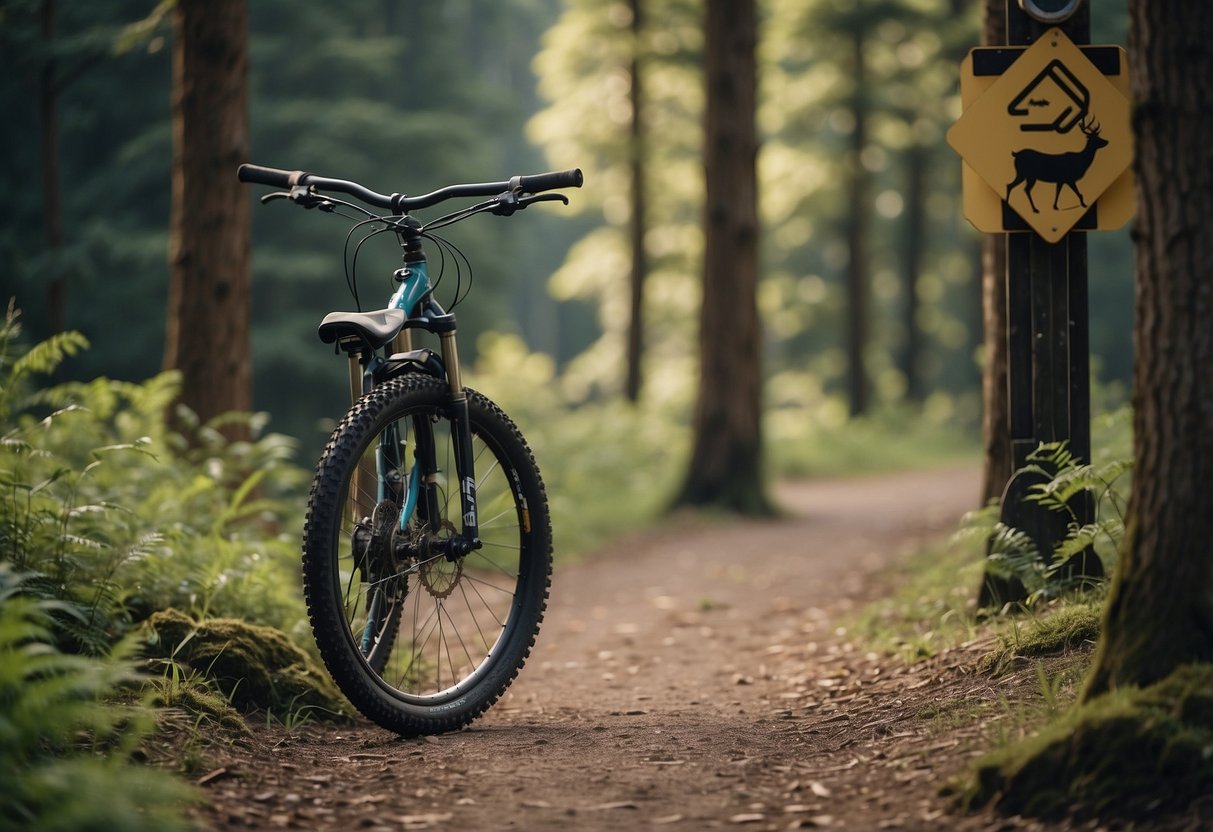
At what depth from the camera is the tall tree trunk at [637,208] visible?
2003cm

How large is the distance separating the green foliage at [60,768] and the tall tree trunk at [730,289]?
1023cm

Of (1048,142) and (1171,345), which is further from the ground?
(1048,142)

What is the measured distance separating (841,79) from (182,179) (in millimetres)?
18784

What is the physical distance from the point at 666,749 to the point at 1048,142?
3092mm

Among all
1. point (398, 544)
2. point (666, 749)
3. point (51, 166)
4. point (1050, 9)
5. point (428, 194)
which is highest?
point (51, 166)

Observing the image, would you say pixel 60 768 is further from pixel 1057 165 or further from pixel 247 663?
pixel 1057 165

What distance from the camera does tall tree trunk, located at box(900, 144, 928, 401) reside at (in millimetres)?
25891

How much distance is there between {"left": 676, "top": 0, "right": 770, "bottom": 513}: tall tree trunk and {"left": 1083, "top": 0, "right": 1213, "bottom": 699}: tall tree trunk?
975 cm

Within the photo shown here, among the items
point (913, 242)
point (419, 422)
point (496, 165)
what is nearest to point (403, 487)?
point (419, 422)

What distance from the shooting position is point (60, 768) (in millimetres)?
2768

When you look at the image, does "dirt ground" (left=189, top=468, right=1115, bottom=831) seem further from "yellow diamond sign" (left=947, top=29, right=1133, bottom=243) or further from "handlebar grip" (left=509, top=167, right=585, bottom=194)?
"handlebar grip" (left=509, top=167, right=585, bottom=194)

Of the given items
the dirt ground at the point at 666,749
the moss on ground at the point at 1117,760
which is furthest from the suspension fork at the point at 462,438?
the moss on ground at the point at 1117,760

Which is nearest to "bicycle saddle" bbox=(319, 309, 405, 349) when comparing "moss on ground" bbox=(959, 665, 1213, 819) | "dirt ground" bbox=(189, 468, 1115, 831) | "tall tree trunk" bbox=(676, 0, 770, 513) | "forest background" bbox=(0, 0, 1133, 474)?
"dirt ground" bbox=(189, 468, 1115, 831)

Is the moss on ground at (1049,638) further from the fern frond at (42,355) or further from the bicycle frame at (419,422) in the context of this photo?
the fern frond at (42,355)
